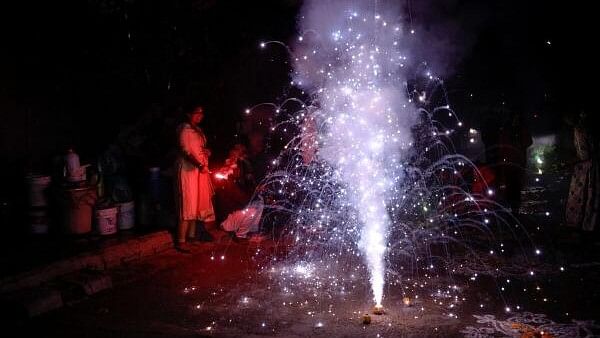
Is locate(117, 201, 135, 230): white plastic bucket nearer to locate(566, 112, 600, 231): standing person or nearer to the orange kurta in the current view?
the orange kurta

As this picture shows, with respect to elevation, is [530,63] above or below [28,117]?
above

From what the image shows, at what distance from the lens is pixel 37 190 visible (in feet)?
28.4

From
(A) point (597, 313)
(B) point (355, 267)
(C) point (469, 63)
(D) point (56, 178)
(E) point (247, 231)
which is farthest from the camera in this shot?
(C) point (469, 63)

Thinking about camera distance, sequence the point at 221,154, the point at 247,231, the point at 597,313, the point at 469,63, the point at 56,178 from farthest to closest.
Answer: the point at 469,63
the point at 221,154
the point at 247,231
the point at 56,178
the point at 597,313

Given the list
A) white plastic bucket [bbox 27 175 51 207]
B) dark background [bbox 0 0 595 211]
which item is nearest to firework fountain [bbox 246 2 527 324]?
dark background [bbox 0 0 595 211]

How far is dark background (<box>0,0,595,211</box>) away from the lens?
32.0 feet

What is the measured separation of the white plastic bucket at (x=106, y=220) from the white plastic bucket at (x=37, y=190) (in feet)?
3.26

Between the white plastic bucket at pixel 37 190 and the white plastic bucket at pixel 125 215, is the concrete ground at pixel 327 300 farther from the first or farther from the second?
the white plastic bucket at pixel 37 190

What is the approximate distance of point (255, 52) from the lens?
43.2ft

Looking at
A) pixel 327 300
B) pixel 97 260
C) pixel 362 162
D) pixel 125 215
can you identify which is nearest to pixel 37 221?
pixel 125 215

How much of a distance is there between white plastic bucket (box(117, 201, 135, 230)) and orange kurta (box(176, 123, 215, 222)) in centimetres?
124

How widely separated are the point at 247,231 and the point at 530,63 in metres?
13.8

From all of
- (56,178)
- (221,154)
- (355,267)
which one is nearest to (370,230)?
(355,267)

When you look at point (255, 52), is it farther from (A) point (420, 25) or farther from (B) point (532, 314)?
(B) point (532, 314)
